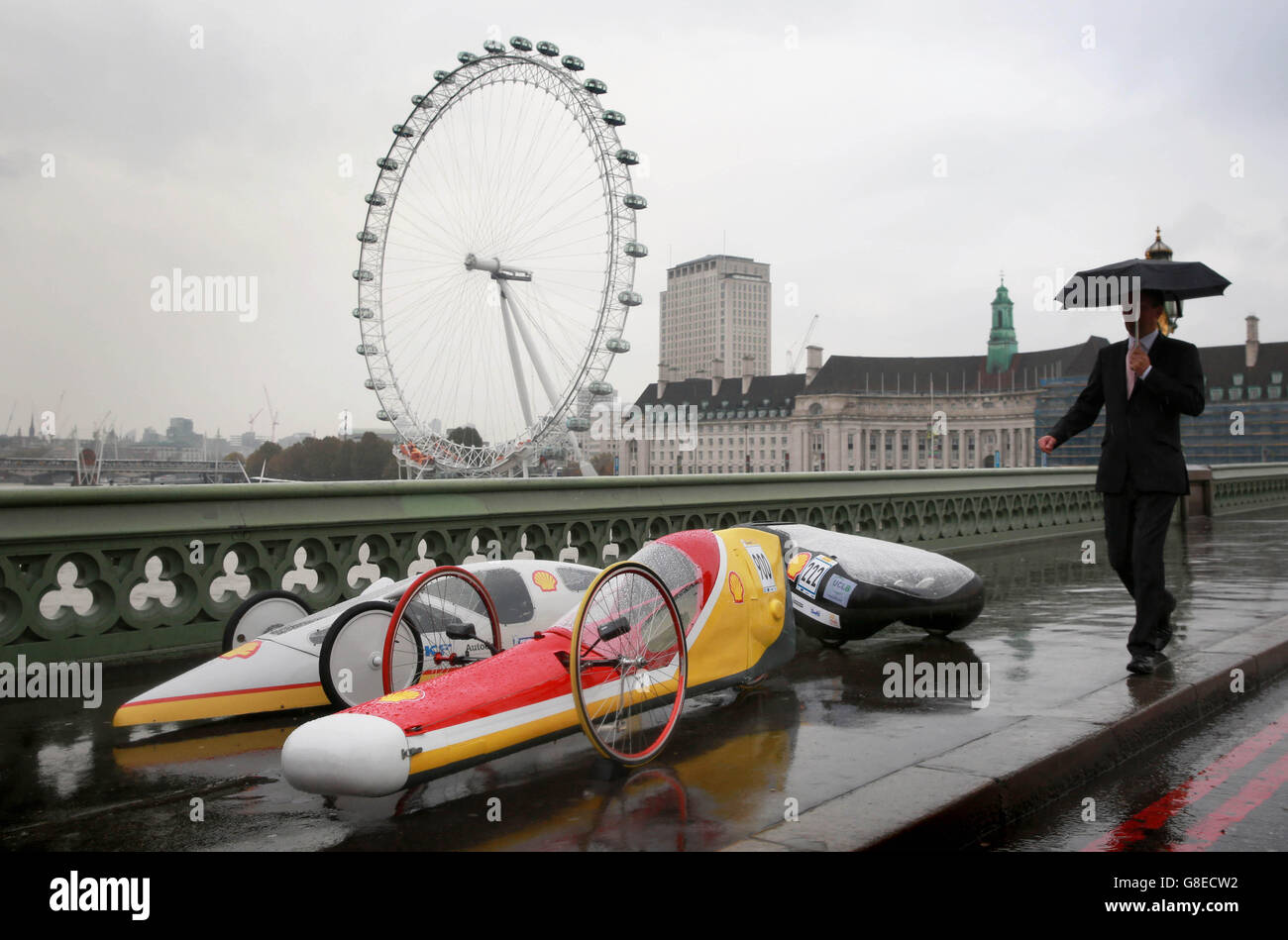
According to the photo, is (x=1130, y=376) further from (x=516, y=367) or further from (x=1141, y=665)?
(x=516, y=367)

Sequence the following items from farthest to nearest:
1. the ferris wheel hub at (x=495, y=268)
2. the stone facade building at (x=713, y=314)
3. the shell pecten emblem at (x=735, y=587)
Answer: the stone facade building at (x=713, y=314)
the ferris wheel hub at (x=495, y=268)
the shell pecten emblem at (x=735, y=587)

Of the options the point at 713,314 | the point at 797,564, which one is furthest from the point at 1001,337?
the point at 797,564

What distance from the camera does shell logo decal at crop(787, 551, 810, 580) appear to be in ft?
27.5

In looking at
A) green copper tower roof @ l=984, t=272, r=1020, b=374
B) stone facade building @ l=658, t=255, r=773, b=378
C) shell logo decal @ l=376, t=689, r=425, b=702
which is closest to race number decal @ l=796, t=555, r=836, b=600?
shell logo decal @ l=376, t=689, r=425, b=702

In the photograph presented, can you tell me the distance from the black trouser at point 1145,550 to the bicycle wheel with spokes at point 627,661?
10.8ft

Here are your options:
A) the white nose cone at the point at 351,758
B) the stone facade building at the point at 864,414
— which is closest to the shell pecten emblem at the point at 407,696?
the white nose cone at the point at 351,758

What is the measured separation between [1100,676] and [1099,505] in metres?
16.6

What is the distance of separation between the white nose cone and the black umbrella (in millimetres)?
5521

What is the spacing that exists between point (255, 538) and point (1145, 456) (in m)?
5.99

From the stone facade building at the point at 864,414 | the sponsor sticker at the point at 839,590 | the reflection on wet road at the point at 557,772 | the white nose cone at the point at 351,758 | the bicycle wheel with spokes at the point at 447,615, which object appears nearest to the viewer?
the white nose cone at the point at 351,758

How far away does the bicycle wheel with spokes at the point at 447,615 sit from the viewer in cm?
588

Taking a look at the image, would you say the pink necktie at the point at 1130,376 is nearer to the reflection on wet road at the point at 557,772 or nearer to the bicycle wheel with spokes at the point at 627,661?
the reflection on wet road at the point at 557,772

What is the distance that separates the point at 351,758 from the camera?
13.4 ft
